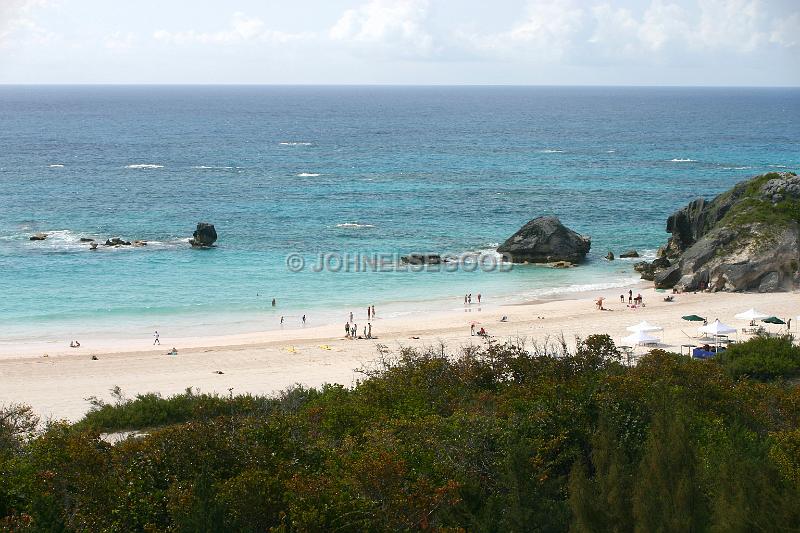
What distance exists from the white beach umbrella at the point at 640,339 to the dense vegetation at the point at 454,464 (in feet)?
35.9

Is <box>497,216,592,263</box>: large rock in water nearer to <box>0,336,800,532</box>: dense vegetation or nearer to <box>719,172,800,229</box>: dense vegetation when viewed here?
<box>719,172,800,229</box>: dense vegetation

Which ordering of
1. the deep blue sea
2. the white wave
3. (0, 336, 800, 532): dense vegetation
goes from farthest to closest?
1. the white wave
2. the deep blue sea
3. (0, 336, 800, 532): dense vegetation

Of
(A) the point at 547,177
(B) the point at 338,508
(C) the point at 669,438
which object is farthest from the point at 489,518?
(A) the point at 547,177

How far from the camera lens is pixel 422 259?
56.0m

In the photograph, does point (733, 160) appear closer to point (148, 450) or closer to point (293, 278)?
point (293, 278)

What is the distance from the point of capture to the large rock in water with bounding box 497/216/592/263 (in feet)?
186

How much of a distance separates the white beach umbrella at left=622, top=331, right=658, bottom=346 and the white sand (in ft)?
2.53

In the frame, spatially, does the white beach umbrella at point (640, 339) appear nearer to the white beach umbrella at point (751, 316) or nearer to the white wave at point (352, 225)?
the white beach umbrella at point (751, 316)

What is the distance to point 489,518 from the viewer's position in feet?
49.5

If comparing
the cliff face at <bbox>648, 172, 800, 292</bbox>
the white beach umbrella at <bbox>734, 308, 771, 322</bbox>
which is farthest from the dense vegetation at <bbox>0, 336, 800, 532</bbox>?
the cliff face at <bbox>648, 172, 800, 292</bbox>

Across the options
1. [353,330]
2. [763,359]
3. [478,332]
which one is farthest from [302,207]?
[763,359]

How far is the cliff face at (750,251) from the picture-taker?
47469mm

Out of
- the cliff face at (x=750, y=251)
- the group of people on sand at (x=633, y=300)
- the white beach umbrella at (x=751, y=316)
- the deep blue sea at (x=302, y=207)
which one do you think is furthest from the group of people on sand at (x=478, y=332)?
the cliff face at (x=750, y=251)

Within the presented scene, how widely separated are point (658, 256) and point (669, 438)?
44.3m
